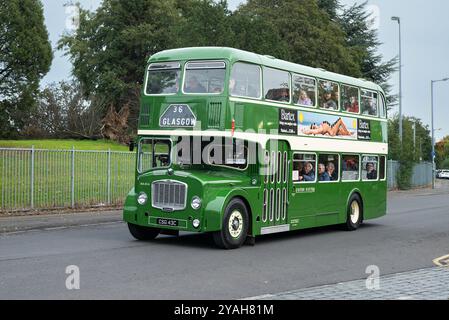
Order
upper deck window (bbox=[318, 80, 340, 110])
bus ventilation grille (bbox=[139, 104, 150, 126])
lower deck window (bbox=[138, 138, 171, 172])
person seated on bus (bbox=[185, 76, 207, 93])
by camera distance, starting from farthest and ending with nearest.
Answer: upper deck window (bbox=[318, 80, 340, 110]) → bus ventilation grille (bbox=[139, 104, 150, 126]) → lower deck window (bbox=[138, 138, 171, 172]) → person seated on bus (bbox=[185, 76, 207, 93])

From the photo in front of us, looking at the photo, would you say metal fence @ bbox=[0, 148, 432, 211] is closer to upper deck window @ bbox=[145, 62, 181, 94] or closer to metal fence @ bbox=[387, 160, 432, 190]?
upper deck window @ bbox=[145, 62, 181, 94]

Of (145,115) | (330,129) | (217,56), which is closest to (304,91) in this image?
(330,129)

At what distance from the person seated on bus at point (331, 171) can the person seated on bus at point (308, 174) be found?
859 millimetres

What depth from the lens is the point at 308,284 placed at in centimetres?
934

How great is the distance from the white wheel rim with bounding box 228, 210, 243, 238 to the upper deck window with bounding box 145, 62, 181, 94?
2.93m

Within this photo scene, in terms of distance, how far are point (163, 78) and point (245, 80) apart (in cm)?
179

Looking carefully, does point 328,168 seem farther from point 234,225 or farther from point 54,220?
point 54,220

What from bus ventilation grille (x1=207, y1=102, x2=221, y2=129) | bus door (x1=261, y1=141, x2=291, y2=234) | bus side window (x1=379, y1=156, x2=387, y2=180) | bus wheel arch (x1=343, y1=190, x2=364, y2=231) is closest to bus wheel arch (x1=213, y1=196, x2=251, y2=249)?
bus door (x1=261, y1=141, x2=291, y2=234)

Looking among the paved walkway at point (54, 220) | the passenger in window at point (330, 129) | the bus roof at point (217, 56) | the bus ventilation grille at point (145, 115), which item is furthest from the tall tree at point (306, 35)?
the bus ventilation grille at point (145, 115)

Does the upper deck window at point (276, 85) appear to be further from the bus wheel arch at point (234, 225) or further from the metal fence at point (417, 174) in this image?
the metal fence at point (417, 174)

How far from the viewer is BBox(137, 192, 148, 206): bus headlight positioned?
13453mm
